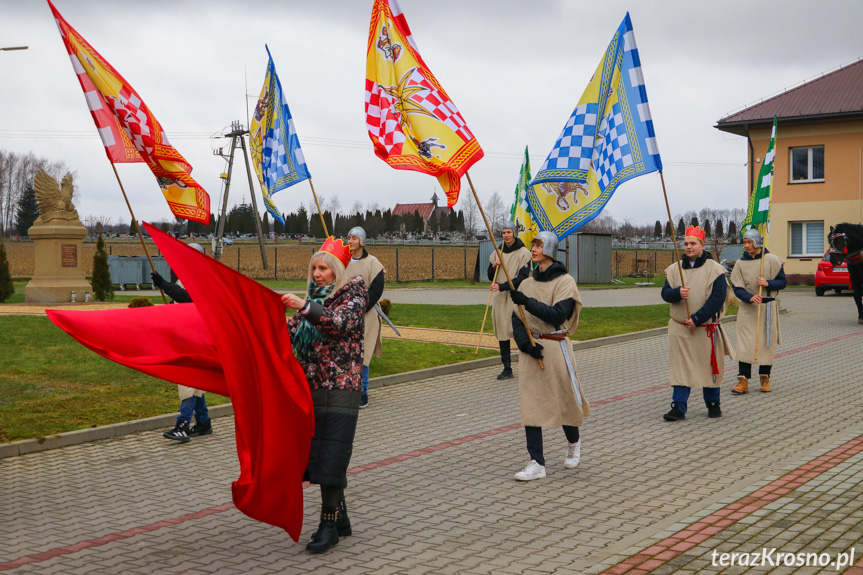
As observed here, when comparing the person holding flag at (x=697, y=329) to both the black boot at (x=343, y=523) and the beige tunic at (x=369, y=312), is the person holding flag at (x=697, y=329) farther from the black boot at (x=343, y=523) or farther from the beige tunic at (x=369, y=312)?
the black boot at (x=343, y=523)

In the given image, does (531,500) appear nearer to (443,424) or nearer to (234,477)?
(234,477)

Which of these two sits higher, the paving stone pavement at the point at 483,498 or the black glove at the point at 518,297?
the black glove at the point at 518,297

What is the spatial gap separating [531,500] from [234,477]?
2.57 metres

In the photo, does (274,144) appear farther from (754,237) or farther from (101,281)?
(101,281)

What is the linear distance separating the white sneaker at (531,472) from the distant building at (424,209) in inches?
4280

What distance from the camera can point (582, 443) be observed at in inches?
339

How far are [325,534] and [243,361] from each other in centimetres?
122

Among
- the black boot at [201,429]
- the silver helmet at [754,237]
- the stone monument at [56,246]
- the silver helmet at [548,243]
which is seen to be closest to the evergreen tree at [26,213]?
the stone monument at [56,246]

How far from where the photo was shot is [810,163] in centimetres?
4022

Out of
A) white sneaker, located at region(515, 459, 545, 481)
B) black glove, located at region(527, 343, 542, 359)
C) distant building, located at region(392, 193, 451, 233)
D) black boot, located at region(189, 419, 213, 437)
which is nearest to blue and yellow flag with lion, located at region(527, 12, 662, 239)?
black glove, located at region(527, 343, 542, 359)

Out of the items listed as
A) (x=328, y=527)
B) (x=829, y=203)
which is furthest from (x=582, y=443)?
(x=829, y=203)

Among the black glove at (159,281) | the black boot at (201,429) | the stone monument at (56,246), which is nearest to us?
the black glove at (159,281)

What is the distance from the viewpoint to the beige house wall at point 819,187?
1539 inches

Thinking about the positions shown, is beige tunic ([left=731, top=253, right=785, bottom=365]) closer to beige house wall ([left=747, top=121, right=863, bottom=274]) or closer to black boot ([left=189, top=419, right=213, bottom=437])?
black boot ([left=189, top=419, right=213, bottom=437])
